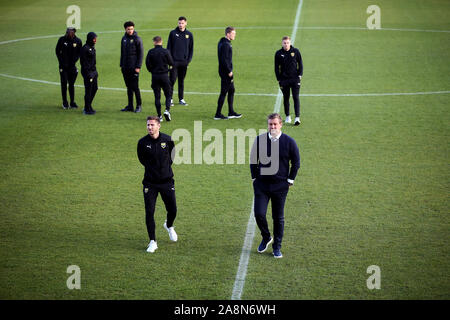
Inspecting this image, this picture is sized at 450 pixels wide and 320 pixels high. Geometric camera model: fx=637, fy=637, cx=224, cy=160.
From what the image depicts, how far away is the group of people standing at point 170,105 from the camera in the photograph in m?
9.08

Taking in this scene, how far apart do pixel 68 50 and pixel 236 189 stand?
293 inches

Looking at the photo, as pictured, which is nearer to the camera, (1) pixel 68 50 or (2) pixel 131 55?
(2) pixel 131 55

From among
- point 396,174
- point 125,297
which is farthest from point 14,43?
point 125,297

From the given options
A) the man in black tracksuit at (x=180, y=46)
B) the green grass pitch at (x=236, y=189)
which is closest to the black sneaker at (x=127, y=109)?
the green grass pitch at (x=236, y=189)

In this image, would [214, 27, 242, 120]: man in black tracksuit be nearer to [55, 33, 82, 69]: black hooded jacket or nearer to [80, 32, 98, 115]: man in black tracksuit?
[80, 32, 98, 115]: man in black tracksuit

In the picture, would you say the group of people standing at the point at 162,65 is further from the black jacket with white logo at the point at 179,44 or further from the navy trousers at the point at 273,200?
the navy trousers at the point at 273,200

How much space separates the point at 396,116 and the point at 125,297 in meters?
10.5

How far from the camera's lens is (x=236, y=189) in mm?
12039

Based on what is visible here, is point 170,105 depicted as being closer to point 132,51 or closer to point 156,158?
point 132,51

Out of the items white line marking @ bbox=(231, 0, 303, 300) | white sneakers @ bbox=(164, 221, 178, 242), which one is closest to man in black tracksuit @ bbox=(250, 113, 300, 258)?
white line marking @ bbox=(231, 0, 303, 300)

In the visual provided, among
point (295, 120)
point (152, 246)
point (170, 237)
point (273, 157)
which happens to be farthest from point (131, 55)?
point (273, 157)

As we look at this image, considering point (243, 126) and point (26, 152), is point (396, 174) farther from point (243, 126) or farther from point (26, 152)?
point (26, 152)

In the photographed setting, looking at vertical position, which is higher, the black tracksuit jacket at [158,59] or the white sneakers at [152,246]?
the black tracksuit jacket at [158,59]

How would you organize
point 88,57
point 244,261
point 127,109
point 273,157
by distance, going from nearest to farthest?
point 273,157
point 244,261
point 88,57
point 127,109
